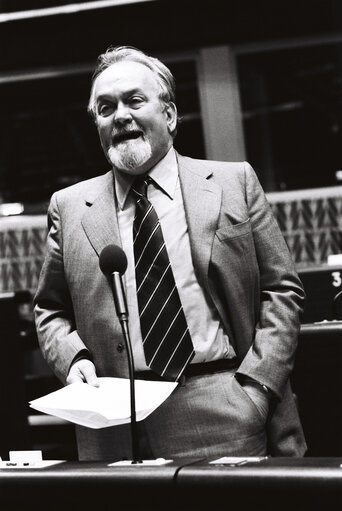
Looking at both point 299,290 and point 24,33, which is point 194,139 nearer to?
point 24,33

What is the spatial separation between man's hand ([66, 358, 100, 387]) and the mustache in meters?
0.61

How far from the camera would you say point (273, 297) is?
2.49 m

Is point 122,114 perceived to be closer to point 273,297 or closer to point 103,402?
point 273,297

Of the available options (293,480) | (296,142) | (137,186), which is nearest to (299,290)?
(137,186)

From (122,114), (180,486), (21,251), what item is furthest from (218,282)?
(21,251)

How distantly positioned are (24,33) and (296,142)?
7.58 ft

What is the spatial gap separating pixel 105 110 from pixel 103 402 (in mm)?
843

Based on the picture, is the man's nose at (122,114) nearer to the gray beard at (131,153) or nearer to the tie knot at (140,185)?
the gray beard at (131,153)

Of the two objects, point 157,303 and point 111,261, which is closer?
point 111,261

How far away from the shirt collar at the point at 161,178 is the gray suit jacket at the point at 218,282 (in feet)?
0.08

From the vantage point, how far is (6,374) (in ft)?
14.9

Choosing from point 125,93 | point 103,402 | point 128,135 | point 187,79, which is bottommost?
point 103,402

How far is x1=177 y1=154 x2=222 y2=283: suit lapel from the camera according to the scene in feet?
7.97

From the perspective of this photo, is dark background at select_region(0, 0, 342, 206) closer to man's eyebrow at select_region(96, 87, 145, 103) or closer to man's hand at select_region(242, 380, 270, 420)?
man's eyebrow at select_region(96, 87, 145, 103)
